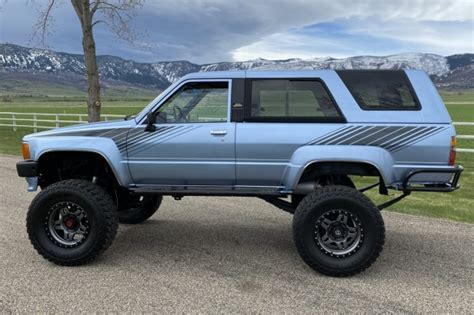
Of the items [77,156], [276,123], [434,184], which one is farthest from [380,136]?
[77,156]

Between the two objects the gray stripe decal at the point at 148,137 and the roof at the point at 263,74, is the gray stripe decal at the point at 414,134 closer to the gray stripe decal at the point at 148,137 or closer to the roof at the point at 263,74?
the roof at the point at 263,74

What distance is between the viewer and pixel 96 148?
15.2 feet

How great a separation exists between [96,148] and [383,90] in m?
3.07

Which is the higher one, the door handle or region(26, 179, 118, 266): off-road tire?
the door handle

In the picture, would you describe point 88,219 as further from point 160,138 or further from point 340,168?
point 340,168

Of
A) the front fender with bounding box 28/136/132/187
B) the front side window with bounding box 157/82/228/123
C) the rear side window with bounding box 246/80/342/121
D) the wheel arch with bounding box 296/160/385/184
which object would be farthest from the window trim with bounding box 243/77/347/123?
the front fender with bounding box 28/136/132/187

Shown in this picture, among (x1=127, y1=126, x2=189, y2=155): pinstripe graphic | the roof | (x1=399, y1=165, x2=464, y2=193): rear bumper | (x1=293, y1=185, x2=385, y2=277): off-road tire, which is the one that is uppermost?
the roof

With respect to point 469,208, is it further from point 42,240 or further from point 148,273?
point 42,240

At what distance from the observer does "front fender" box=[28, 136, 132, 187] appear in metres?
4.64

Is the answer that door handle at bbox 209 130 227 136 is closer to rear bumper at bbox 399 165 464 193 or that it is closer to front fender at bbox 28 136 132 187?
front fender at bbox 28 136 132 187

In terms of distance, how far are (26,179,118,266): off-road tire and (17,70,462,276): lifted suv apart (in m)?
0.01

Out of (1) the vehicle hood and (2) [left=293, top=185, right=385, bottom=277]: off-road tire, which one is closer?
(2) [left=293, top=185, right=385, bottom=277]: off-road tire

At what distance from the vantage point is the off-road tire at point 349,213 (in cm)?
428

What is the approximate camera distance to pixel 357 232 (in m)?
4.37
